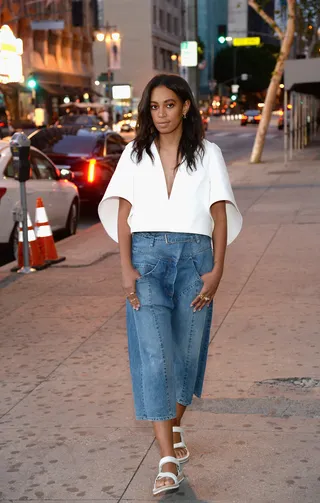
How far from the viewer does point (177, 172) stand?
4.44 m

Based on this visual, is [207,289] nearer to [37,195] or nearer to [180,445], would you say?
[180,445]

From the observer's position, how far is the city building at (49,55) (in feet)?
206

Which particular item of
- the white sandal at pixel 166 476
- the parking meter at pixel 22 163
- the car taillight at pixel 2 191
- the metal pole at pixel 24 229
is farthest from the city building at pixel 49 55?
the white sandal at pixel 166 476

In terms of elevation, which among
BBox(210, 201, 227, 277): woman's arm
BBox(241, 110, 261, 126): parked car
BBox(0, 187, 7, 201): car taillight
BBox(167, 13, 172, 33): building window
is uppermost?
BBox(167, 13, 172, 33): building window

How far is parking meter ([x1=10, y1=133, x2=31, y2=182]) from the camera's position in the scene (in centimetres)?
1062

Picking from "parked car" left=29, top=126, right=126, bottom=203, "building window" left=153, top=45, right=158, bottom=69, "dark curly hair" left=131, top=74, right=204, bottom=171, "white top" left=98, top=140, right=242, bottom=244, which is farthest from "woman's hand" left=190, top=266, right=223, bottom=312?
"building window" left=153, top=45, right=158, bottom=69

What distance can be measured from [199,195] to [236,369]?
95.9 inches

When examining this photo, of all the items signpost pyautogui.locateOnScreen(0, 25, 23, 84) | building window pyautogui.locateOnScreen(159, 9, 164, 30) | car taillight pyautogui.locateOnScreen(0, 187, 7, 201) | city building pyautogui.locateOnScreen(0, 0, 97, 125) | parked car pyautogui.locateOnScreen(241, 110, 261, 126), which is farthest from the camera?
building window pyautogui.locateOnScreen(159, 9, 164, 30)

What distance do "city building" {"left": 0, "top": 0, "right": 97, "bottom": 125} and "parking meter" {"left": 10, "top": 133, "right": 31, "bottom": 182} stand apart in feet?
145

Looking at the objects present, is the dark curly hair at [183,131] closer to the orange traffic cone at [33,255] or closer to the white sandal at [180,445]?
the white sandal at [180,445]

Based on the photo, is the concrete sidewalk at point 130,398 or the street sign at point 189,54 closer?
the concrete sidewalk at point 130,398

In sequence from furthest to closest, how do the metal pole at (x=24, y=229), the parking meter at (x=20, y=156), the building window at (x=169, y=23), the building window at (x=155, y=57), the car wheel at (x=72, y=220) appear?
1. the building window at (x=169, y=23)
2. the building window at (x=155, y=57)
3. the car wheel at (x=72, y=220)
4. the metal pole at (x=24, y=229)
5. the parking meter at (x=20, y=156)

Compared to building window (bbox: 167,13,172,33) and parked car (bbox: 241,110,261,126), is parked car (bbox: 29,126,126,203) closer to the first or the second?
parked car (bbox: 241,110,261,126)

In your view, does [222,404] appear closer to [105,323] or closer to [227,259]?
[105,323]
